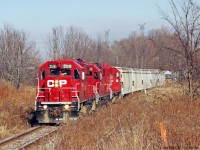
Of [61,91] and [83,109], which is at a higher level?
[61,91]

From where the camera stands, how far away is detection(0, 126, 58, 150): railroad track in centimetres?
1124

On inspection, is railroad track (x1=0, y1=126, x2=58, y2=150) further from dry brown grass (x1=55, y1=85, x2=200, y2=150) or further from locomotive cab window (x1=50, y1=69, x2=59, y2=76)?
locomotive cab window (x1=50, y1=69, x2=59, y2=76)

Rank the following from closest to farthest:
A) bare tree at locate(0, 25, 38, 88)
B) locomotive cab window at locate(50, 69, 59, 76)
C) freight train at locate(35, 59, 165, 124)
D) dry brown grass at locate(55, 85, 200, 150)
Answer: dry brown grass at locate(55, 85, 200, 150) < freight train at locate(35, 59, 165, 124) < locomotive cab window at locate(50, 69, 59, 76) < bare tree at locate(0, 25, 38, 88)

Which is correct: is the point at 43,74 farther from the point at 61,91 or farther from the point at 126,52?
the point at 126,52

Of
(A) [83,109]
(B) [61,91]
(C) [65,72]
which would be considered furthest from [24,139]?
(C) [65,72]

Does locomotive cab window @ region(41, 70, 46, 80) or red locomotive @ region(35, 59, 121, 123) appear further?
locomotive cab window @ region(41, 70, 46, 80)

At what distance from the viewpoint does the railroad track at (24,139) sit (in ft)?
36.9

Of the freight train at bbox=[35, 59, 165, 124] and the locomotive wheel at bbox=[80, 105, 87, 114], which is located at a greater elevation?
the freight train at bbox=[35, 59, 165, 124]

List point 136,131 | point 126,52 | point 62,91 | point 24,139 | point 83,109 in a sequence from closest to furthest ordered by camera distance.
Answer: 1. point 136,131
2. point 24,139
3. point 62,91
4. point 83,109
5. point 126,52

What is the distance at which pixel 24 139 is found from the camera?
12.7 metres

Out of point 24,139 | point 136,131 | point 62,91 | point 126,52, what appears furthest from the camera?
point 126,52

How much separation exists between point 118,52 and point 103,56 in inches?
268

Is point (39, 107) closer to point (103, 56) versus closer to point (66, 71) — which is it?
point (66, 71)

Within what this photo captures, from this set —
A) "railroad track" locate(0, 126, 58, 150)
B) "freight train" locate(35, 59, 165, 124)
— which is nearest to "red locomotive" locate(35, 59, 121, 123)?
"freight train" locate(35, 59, 165, 124)
